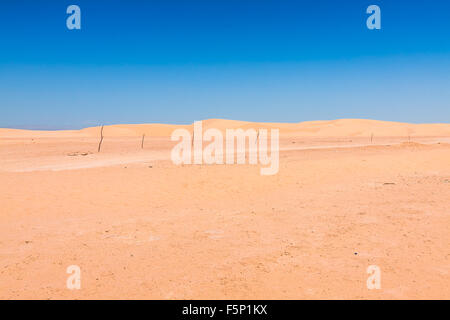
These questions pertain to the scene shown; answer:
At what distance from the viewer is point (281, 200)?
Result: 29.4 feet

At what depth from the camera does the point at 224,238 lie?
589 cm

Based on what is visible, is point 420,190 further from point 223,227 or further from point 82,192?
point 82,192

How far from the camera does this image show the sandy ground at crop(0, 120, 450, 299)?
4121 mm

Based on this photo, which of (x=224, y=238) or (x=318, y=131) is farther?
(x=318, y=131)

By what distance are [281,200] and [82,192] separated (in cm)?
555

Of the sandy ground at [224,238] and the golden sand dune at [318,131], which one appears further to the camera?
the golden sand dune at [318,131]

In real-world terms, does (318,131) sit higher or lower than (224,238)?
higher

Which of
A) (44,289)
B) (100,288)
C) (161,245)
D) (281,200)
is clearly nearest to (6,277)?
(44,289)

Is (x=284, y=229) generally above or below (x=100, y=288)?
above

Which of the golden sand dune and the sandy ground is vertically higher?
the golden sand dune

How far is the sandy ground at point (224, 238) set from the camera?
4.12 m

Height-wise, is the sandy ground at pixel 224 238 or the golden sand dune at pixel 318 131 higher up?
the golden sand dune at pixel 318 131

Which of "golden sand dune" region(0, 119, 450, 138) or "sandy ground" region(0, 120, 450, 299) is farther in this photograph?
"golden sand dune" region(0, 119, 450, 138)
